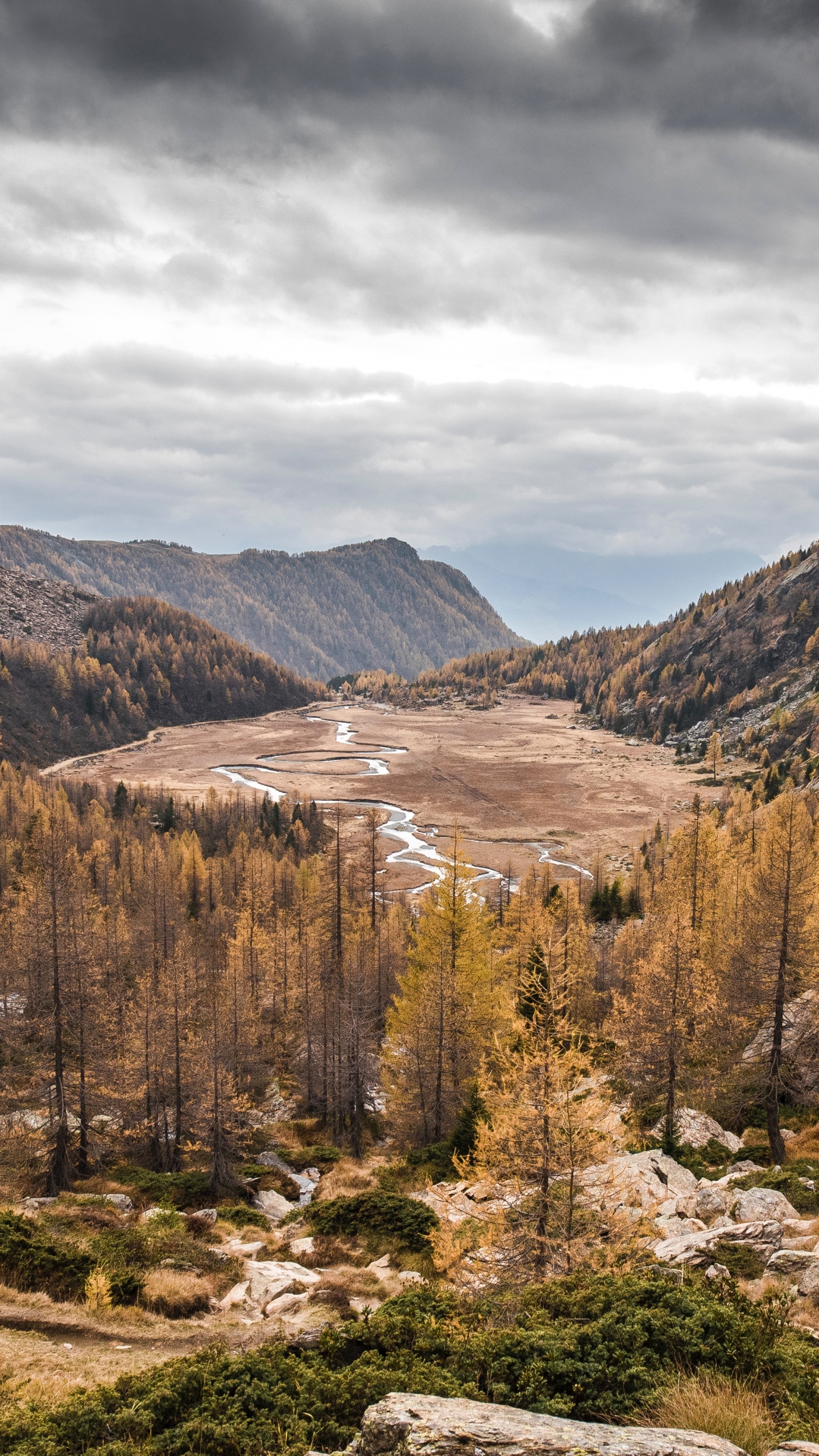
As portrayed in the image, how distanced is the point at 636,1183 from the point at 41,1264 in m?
17.8

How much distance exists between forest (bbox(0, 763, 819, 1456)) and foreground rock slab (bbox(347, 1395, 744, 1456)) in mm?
1347

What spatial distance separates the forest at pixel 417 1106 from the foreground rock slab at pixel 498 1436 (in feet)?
4.42

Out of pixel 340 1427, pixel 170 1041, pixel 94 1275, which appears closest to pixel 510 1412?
pixel 340 1427

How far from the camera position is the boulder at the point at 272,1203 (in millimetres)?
33031

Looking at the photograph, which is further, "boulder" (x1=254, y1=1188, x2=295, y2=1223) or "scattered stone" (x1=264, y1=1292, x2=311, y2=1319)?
"boulder" (x1=254, y1=1188, x2=295, y2=1223)

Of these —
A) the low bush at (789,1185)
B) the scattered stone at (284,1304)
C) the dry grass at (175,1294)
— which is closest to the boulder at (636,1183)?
the low bush at (789,1185)

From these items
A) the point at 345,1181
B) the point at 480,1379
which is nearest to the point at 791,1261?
the point at 480,1379

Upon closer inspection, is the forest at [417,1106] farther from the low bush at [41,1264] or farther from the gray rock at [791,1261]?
the gray rock at [791,1261]

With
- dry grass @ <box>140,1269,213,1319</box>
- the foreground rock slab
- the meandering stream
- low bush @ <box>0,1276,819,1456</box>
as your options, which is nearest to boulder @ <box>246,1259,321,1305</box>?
dry grass @ <box>140,1269,213,1319</box>

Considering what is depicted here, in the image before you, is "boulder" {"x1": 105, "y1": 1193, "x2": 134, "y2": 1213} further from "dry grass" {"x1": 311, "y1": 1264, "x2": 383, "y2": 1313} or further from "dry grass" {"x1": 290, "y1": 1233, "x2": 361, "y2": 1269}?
"dry grass" {"x1": 311, "y1": 1264, "x2": 383, "y2": 1313}

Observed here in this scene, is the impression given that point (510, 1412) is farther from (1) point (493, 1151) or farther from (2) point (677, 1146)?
(2) point (677, 1146)

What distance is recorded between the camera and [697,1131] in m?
33.2

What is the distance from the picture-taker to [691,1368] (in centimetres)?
1128

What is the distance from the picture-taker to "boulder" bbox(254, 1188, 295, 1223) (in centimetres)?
3303
